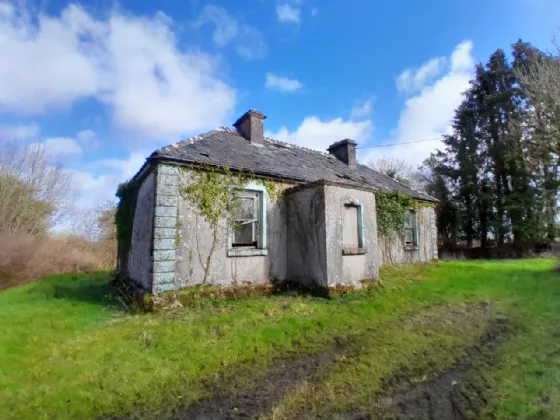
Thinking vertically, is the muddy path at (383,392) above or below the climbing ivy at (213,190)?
below

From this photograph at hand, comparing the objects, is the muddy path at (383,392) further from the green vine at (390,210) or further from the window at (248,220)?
the green vine at (390,210)

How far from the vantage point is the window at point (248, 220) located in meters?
9.12

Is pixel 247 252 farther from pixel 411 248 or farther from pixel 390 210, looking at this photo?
pixel 411 248

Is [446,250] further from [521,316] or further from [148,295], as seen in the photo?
[148,295]

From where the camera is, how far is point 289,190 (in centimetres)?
998

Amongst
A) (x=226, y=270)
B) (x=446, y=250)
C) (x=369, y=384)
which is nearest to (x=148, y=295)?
(x=226, y=270)

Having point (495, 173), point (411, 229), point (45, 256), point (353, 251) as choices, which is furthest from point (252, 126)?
point (495, 173)

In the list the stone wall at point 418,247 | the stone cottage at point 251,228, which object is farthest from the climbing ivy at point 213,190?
the stone wall at point 418,247

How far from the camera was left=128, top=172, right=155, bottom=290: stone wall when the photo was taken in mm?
8005

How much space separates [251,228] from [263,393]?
5802mm

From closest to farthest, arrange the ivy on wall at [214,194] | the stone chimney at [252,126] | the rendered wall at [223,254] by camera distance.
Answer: the rendered wall at [223,254] < the ivy on wall at [214,194] < the stone chimney at [252,126]

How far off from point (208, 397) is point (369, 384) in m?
2.17

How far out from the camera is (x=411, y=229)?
14852mm

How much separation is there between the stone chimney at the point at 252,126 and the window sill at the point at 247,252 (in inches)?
194
